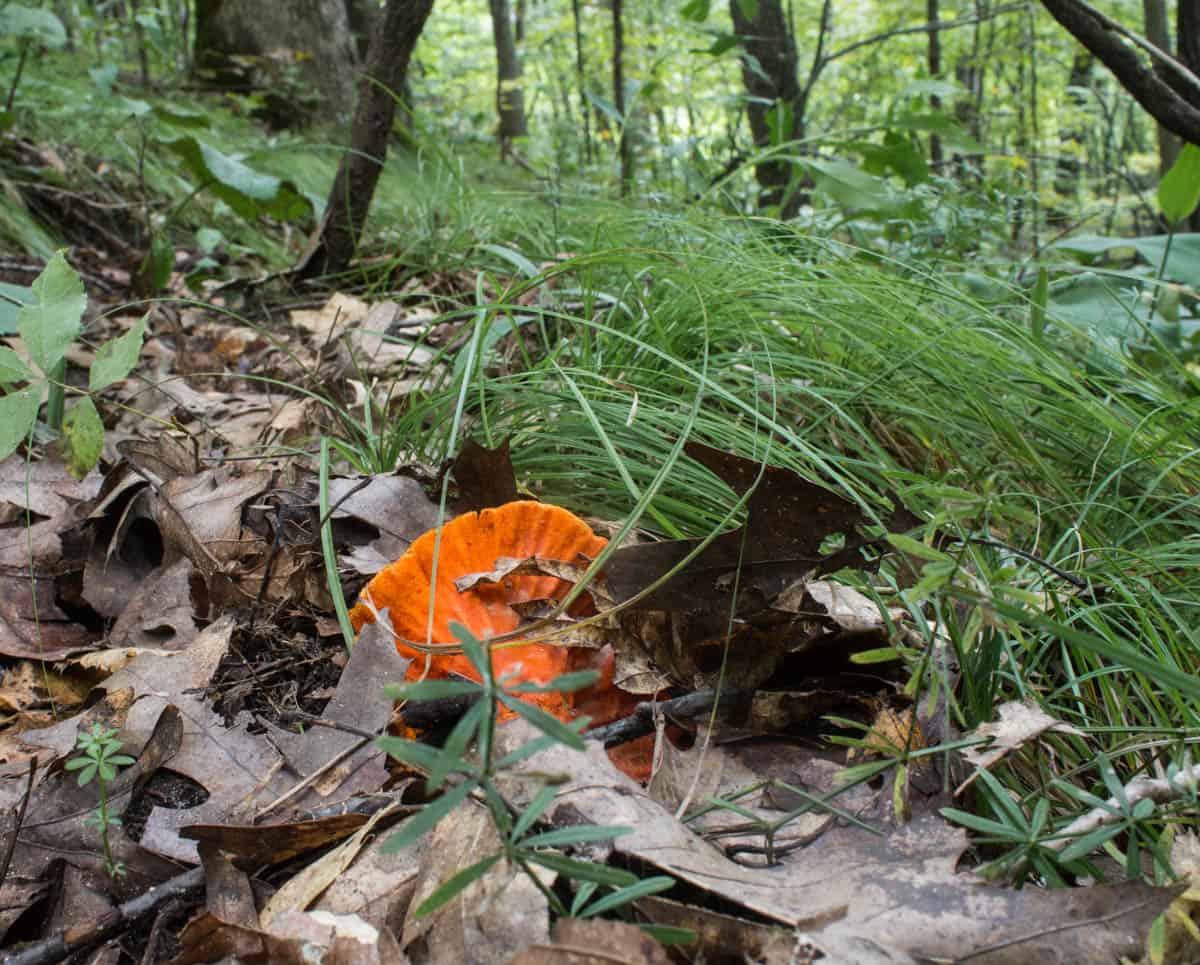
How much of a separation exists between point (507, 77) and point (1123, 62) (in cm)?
775

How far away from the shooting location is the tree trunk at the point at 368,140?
2631 mm

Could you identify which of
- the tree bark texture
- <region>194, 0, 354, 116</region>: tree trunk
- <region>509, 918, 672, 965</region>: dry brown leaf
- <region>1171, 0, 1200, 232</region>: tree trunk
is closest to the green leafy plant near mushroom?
<region>509, 918, 672, 965</region>: dry brown leaf

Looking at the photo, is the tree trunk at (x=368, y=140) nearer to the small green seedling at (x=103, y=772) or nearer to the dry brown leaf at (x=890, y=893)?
the small green seedling at (x=103, y=772)

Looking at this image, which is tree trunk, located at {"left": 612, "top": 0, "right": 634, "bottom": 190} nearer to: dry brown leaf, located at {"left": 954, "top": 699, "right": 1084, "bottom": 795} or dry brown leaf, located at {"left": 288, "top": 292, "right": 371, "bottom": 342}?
dry brown leaf, located at {"left": 288, "top": 292, "right": 371, "bottom": 342}

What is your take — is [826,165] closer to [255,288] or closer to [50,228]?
[255,288]

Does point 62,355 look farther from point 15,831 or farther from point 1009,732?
point 1009,732

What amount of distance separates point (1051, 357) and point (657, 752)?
131 centimetres

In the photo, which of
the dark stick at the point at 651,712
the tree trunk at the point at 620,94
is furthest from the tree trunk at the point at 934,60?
the dark stick at the point at 651,712

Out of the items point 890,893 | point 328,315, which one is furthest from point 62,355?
point 328,315

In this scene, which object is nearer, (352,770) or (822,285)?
(352,770)

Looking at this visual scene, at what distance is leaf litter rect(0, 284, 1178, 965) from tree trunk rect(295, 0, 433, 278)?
138 cm

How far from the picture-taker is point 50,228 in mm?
3365

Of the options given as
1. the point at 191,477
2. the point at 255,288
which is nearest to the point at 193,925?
the point at 191,477

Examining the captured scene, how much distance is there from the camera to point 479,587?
1.28 m
